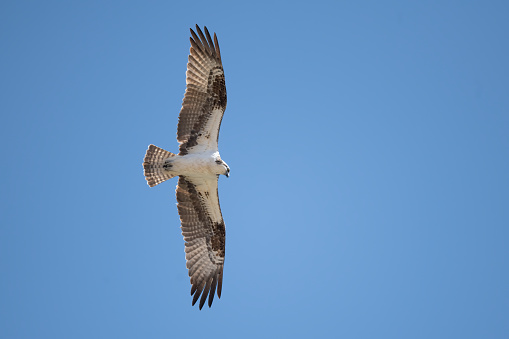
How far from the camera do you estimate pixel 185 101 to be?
11609mm

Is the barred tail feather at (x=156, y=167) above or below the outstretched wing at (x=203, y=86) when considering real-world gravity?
below

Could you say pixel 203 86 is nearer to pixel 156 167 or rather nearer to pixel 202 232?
pixel 156 167

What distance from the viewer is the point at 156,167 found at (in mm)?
12094

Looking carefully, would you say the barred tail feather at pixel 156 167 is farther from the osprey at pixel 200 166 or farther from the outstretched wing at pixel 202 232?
the outstretched wing at pixel 202 232

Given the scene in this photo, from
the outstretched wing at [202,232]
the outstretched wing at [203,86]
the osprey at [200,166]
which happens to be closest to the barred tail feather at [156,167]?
the osprey at [200,166]

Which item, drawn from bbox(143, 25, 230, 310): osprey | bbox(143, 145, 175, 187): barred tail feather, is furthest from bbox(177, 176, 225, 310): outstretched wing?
bbox(143, 145, 175, 187): barred tail feather

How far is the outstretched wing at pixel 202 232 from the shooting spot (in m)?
12.3

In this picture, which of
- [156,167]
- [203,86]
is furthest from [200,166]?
[203,86]

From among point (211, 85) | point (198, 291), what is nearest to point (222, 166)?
point (211, 85)

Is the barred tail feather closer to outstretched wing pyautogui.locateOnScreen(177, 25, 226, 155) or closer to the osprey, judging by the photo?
the osprey

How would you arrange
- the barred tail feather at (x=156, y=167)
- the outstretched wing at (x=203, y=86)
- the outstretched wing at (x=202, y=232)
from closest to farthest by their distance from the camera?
1. the outstretched wing at (x=203, y=86)
2. the barred tail feather at (x=156, y=167)
3. the outstretched wing at (x=202, y=232)

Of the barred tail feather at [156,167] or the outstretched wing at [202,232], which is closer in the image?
the barred tail feather at [156,167]

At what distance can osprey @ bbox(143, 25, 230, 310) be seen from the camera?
1158cm

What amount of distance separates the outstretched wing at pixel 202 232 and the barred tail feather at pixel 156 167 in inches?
15.6
